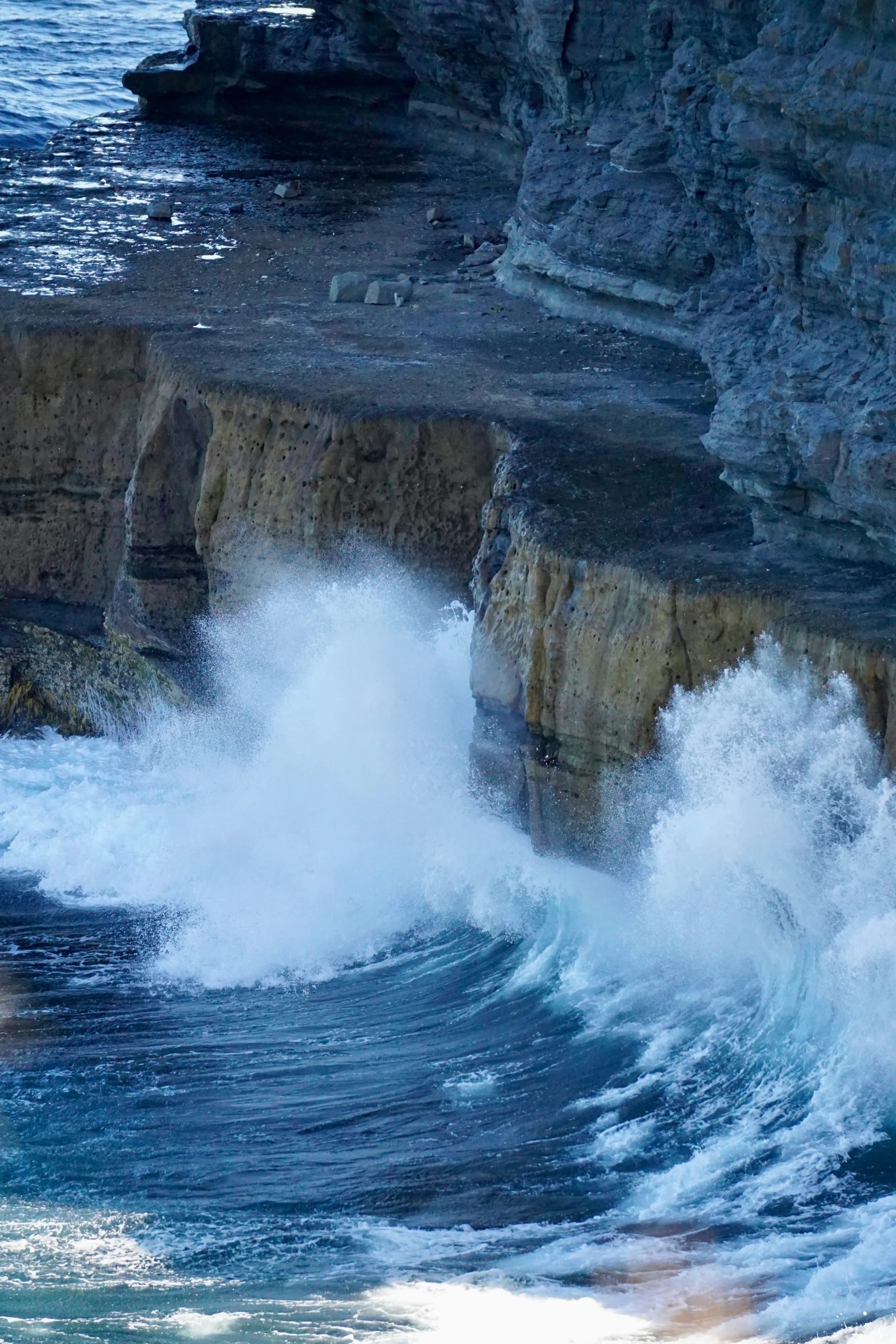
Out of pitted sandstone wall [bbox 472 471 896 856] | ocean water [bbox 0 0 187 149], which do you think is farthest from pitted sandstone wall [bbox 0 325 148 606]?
ocean water [bbox 0 0 187 149]

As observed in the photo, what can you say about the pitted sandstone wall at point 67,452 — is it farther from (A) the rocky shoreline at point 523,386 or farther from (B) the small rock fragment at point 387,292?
A: (B) the small rock fragment at point 387,292

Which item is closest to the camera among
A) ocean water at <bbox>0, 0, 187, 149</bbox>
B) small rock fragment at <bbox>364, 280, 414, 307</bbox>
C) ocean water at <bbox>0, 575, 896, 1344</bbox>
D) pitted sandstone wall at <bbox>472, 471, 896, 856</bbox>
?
ocean water at <bbox>0, 575, 896, 1344</bbox>

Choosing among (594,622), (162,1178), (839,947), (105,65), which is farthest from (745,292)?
(105,65)

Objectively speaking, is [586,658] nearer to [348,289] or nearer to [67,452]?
[67,452]

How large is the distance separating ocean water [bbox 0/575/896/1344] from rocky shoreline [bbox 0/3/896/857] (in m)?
0.61

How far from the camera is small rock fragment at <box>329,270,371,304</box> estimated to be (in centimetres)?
1891

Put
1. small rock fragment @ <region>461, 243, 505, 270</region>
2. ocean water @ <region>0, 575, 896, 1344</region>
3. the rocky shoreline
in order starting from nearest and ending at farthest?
ocean water @ <region>0, 575, 896, 1344</region> → the rocky shoreline → small rock fragment @ <region>461, 243, 505, 270</region>

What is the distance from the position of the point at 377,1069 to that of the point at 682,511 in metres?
4.56

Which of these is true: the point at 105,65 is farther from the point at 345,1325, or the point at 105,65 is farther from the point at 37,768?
the point at 345,1325

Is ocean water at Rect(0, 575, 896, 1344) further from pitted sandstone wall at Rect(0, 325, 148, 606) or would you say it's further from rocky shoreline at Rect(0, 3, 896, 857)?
pitted sandstone wall at Rect(0, 325, 148, 606)

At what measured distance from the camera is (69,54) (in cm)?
3634

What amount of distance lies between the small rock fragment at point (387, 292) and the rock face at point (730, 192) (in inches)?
50.9

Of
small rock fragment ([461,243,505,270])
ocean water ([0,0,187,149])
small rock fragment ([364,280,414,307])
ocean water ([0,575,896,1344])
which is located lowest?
ocean water ([0,575,896,1344])

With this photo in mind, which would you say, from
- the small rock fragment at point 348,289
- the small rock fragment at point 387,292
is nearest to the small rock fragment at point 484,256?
the small rock fragment at point 387,292
